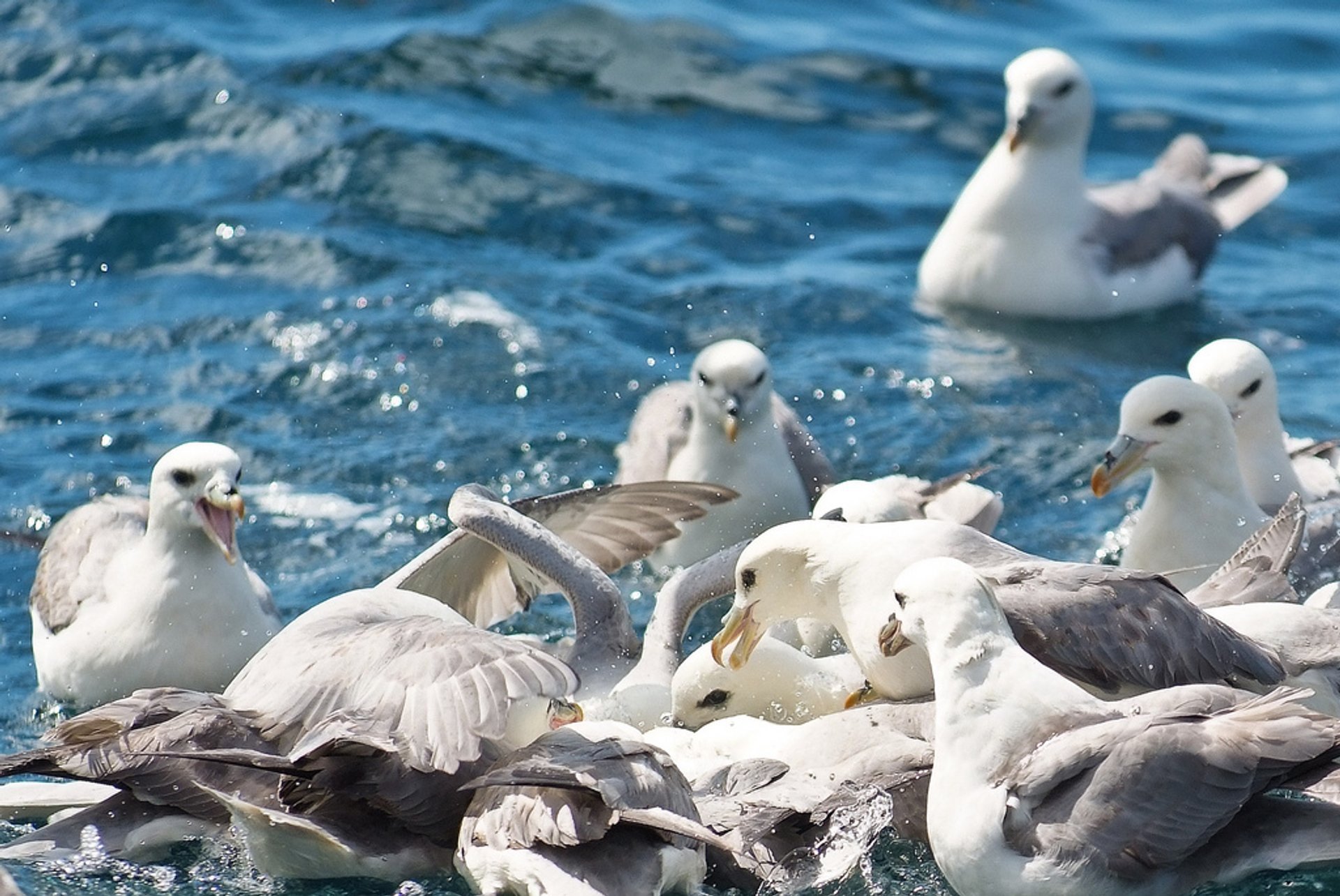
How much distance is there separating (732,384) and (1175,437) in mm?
1739

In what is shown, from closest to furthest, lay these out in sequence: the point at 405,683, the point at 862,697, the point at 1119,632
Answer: the point at 405,683
the point at 1119,632
the point at 862,697

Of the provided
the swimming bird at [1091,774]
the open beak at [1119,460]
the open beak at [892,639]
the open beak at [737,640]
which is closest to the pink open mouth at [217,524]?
the open beak at [737,640]

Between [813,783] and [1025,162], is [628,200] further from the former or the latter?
[813,783]

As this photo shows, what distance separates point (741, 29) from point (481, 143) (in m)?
2.91

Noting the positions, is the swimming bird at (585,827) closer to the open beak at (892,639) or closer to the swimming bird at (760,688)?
the open beak at (892,639)

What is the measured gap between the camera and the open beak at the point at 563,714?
5.62 metres

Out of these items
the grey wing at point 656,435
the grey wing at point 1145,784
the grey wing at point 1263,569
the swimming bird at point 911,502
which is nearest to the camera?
the grey wing at point 1145,784

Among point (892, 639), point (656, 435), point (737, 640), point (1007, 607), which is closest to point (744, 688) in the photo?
point (737, 640)

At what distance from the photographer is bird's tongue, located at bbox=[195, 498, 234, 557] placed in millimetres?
6859

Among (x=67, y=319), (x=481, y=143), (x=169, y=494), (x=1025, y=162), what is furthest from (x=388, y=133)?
(x=169, y=494)

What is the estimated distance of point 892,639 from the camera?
5438 mm

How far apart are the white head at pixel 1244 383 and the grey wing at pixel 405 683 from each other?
3.49 m

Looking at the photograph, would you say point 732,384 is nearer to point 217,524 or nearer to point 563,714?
point 217,524

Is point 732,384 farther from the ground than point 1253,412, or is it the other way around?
point 1253,412
